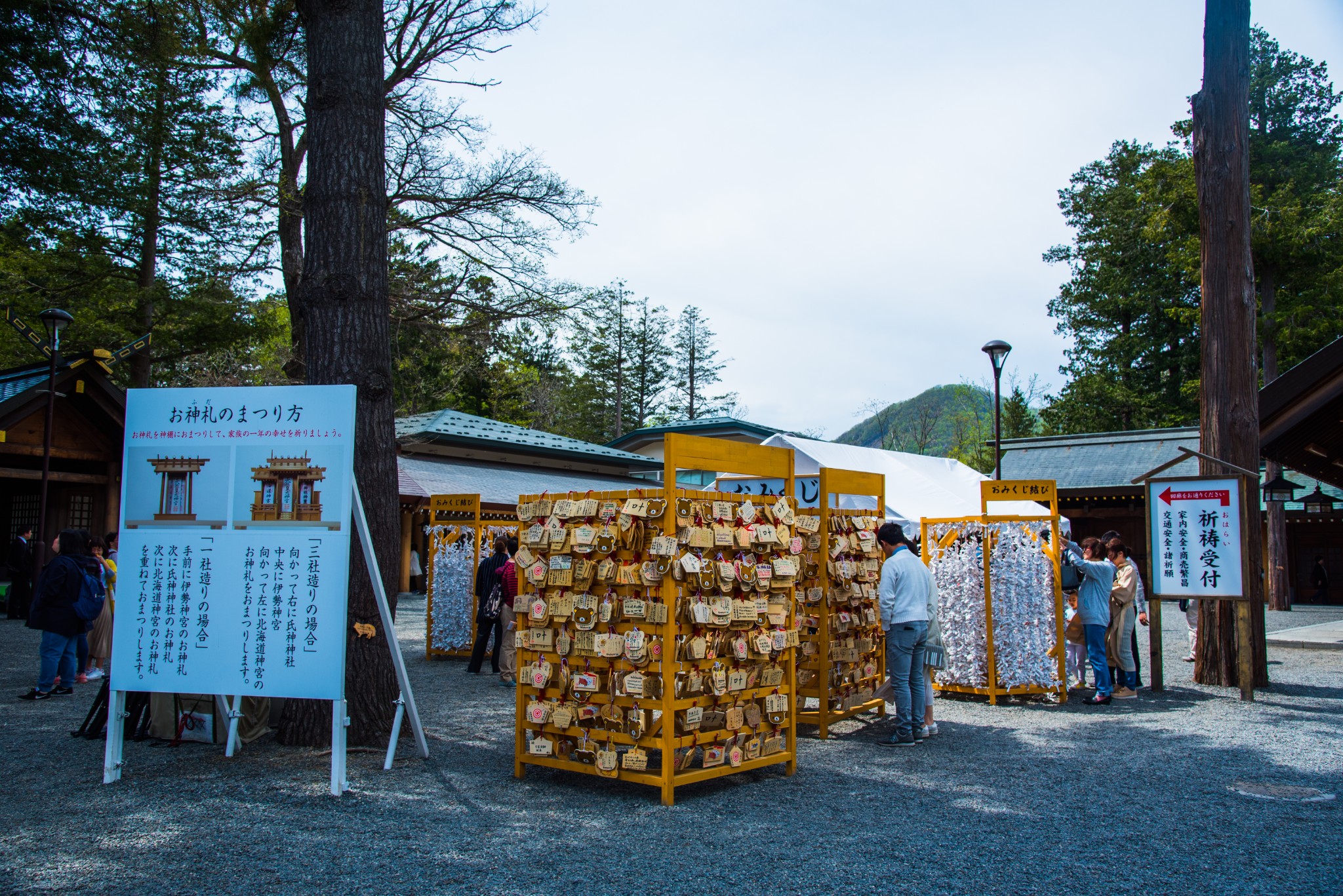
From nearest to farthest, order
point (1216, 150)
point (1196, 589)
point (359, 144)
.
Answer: point (359, 144), point (1196, 589), point (1216, 150)

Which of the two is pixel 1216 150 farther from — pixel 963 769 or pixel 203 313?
pixel 203 313

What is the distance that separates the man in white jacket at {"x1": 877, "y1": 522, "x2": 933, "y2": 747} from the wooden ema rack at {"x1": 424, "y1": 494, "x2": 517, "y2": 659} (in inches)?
255

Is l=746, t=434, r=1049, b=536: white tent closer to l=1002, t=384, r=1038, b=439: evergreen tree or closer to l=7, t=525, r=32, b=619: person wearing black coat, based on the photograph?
l=7, t=525, r=32, b=619: person wearing black coat

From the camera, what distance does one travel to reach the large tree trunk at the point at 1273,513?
2267cm

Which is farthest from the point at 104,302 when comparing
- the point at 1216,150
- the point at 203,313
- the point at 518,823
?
the point at 1216,150

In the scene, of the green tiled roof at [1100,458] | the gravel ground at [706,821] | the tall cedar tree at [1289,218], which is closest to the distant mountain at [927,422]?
the green tiled roof at [1100,458]

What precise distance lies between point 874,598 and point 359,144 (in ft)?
19.7

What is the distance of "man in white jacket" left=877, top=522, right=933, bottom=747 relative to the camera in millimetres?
7184

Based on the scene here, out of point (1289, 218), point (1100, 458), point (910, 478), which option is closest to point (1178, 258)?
point (1289, 218)

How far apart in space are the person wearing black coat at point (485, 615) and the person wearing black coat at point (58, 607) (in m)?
4.11

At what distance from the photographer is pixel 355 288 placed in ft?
23.0

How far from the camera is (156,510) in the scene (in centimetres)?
591

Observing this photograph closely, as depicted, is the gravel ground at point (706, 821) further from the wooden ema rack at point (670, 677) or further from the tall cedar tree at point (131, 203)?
the tall cedar tree at point (131, 203)

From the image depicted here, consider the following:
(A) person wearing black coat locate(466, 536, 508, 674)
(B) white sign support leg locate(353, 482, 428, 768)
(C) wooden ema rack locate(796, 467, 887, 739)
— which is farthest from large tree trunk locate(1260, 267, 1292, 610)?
(B) white sign support leg locate(353, 482, 428, 768)
